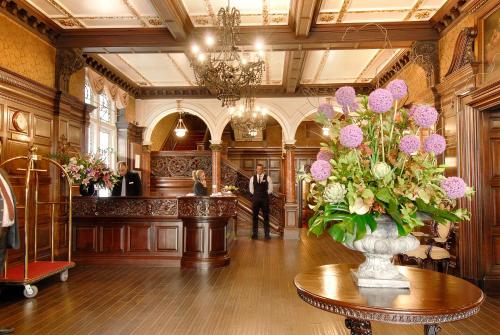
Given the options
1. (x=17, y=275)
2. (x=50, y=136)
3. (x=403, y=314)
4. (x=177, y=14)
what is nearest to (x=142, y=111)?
(x=50, y=136)

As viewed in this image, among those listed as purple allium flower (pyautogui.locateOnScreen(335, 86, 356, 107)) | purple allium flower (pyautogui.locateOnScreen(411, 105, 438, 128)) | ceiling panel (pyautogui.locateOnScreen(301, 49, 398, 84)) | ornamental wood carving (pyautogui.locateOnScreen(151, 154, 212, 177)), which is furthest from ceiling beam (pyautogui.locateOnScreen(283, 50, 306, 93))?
purple allium flower (pyautogui.locateOnScreen(411, 105, 438, 128))

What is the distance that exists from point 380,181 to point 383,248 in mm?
347

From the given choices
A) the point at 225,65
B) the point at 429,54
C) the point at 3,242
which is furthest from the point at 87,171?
the point at 429,54

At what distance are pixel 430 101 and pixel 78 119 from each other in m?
6.36

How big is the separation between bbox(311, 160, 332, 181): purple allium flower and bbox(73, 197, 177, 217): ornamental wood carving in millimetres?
5013

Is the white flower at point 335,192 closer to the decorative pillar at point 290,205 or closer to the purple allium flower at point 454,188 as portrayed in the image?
the purple allium flower at point 454,188

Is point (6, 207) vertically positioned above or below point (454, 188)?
below

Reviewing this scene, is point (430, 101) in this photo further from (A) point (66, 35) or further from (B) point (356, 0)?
(A) point (66, 35)

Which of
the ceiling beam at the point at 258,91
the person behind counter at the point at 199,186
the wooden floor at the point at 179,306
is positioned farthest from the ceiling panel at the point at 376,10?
the wooden floor at the point at 179,306

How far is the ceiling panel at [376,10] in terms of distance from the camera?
19.1 feet

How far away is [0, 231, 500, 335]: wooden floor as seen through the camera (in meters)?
3.73

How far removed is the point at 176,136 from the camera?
16.2 m

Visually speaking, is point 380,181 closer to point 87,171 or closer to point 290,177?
point 87,171

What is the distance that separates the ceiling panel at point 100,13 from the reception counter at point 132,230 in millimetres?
2938
